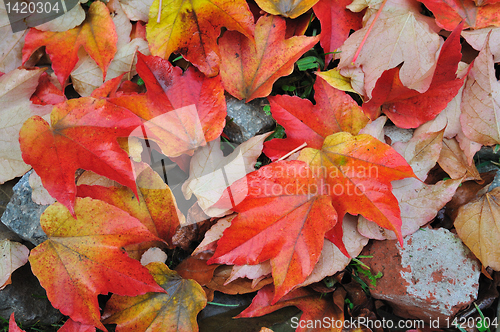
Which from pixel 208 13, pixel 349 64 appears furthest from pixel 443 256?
pixel 208 13

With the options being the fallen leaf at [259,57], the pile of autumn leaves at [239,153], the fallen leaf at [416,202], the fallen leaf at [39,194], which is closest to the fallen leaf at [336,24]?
the pile of autumn leaves at [239,153]

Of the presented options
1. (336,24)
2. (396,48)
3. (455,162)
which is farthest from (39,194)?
(455,162)

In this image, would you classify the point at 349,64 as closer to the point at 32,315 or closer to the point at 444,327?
the point at 444,327

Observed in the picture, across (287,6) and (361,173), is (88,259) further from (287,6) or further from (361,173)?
(287,6)

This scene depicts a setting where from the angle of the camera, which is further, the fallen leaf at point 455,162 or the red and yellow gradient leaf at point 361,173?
the fallen leaf at point 455,162

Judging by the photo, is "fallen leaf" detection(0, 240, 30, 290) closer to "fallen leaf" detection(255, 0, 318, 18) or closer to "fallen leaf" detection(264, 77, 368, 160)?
"fallen leaf" detection(264, 77, 368, 160)

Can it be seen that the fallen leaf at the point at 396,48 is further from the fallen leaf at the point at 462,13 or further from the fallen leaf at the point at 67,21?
the fallen leaf at the point at 67,21
